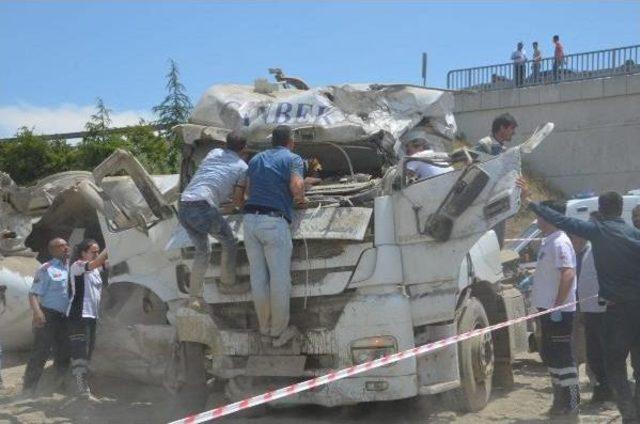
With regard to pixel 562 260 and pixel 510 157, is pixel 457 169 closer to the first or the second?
A: pixel 510 157

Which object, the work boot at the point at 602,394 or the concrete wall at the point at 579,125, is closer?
the work boot at the point at 602,394

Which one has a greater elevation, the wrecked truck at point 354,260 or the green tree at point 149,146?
the green tree at point 149,146

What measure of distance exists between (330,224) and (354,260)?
1.09ft

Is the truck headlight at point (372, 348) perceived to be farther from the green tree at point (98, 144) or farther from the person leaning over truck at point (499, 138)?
the green tree at point (98, 144)

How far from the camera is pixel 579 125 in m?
23.2

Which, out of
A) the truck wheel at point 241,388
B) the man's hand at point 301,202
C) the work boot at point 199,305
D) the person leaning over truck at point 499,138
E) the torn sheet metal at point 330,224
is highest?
the person leaning over truck at point 499,138

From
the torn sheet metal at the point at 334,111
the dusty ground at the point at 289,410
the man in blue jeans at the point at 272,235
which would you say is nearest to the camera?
the man in blue jeans at the point at 272,235

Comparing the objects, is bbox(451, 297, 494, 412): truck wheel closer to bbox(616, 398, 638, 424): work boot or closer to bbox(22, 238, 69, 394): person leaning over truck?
bbox(616, 398, 638, 424): work boot

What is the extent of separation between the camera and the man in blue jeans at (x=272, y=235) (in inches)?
261

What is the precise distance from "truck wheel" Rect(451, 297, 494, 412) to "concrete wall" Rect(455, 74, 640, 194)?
53.5 ft

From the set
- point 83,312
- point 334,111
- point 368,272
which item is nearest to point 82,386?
point 83,312

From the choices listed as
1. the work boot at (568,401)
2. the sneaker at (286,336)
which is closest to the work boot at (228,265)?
the sneaker at (286,336)

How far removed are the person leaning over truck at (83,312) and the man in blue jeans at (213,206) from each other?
203cm

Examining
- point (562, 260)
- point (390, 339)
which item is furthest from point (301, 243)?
point (562, 260)
